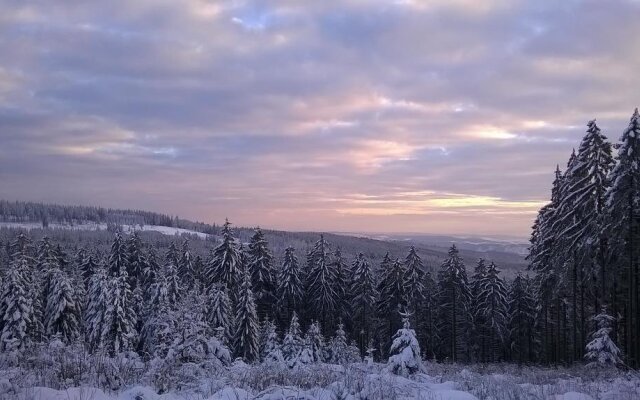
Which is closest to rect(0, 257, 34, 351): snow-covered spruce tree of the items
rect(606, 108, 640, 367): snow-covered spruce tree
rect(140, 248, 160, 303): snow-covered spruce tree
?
rect(140, 248, 160, 303): snow-covered spruce tree

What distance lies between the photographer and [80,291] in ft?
141

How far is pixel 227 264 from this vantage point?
4588cm

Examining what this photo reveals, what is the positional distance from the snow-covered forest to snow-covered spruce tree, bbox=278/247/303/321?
0.15 metres

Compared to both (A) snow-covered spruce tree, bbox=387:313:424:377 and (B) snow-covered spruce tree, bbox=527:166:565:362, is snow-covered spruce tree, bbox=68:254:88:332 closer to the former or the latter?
(A) snow-covered spruce tree, bbox=387:313:424:377

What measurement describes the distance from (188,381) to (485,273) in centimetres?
4749

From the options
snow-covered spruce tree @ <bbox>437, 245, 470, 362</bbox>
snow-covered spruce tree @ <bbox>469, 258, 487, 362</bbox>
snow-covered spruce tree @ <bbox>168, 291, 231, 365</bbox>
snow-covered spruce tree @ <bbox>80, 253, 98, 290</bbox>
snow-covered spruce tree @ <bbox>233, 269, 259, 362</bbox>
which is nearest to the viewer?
snow-covered spruce tree @ <bbox>168, 291, 231, 365</bbox>

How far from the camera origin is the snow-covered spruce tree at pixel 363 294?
51750mm

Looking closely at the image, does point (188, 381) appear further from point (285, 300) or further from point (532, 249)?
point (285, 300)

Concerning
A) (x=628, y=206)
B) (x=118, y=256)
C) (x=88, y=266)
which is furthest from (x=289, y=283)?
(x=628, y=206)

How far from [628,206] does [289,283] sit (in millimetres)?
34055

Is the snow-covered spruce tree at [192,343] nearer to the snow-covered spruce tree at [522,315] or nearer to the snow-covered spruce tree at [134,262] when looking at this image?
the snow-covered spruce tree at [522,315]

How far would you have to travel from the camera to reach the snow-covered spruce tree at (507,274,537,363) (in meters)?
49.1

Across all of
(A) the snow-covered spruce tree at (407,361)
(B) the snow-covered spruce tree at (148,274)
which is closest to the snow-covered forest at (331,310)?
(A) the snow-covered spruce tree at (407,361)

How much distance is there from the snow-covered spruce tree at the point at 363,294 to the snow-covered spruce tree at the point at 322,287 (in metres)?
2.30
